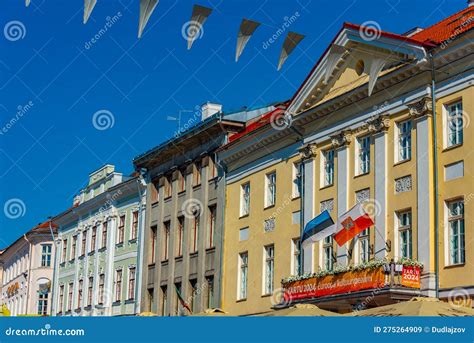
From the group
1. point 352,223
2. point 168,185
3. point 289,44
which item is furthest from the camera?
point 168,185

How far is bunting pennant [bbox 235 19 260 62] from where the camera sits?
1823 cm

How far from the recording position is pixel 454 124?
24750mm

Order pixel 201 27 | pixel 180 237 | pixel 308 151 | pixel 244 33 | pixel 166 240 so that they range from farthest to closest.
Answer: pixel 166 240, pixel 180 237, pixel 308 151, pixel 244 33, pixel 201 27

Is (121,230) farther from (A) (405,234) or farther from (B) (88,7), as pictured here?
(B) (88,7)

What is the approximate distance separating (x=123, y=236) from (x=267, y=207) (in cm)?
1451

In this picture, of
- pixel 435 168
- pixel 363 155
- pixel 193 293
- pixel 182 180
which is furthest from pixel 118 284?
pixel 435 168

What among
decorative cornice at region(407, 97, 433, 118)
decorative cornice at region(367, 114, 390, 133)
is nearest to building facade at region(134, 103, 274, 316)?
decorative cornice at region(367, 114, 390, 133)

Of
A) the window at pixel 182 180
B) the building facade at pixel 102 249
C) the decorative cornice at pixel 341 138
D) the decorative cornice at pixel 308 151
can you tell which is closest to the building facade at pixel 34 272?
the building facade at pixel 102 249

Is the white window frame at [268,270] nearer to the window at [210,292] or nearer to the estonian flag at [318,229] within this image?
the estonian flag at [318,229]

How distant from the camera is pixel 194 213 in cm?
3838

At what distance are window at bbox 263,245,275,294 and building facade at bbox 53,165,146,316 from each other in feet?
38.2

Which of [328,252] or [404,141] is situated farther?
[328,252]

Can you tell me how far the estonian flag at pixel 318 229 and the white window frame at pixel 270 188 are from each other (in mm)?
4376

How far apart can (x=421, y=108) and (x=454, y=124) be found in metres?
1.19
